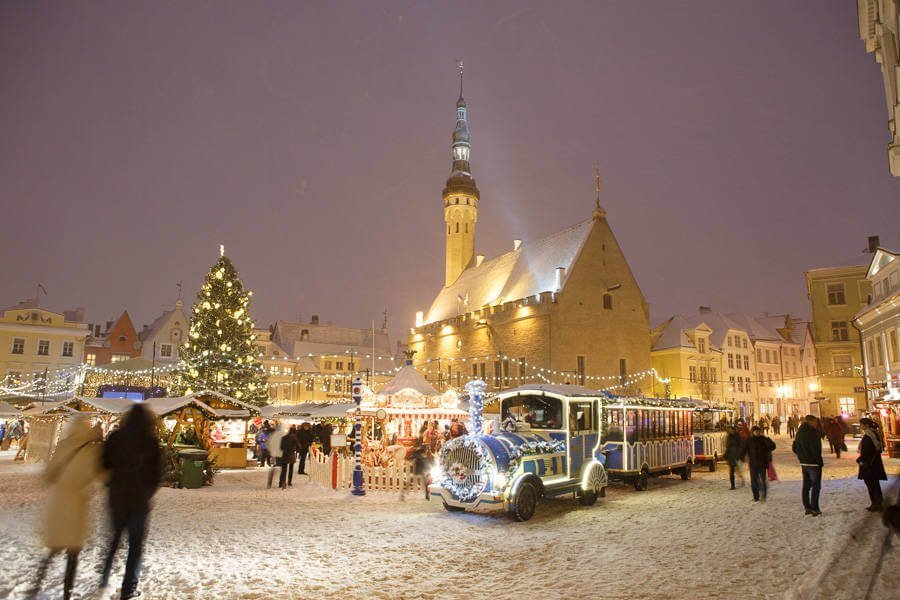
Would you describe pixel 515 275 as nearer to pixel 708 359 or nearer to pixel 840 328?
pixel 708 359

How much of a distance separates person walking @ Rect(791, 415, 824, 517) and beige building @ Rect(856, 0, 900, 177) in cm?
516

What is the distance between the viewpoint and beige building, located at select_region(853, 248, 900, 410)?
25.7 metres

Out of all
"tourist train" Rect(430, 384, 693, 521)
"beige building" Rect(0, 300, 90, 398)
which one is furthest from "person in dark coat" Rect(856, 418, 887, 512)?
"beige building" Rect(0, 300, 90, 398)

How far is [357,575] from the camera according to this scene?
7641 mm

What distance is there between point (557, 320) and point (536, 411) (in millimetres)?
27876

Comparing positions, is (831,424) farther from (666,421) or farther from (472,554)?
(472,554)

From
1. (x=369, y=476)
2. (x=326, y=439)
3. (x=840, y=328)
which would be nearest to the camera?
(x=369, y=476)

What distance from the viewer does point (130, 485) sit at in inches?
254

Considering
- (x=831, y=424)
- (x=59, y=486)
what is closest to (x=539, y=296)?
(x=831, y=424)

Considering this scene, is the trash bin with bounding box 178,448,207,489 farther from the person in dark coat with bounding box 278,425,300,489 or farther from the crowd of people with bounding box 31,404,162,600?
the crowd of people with bounding box 31,404,162,600

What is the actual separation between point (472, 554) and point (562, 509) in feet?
16.4

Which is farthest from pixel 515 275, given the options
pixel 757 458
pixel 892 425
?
pixel 757 458

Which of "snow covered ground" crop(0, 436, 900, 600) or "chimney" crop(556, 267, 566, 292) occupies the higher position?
"chimney" crop(556, 267, 566, 292)

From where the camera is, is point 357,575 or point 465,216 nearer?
point 357,575
